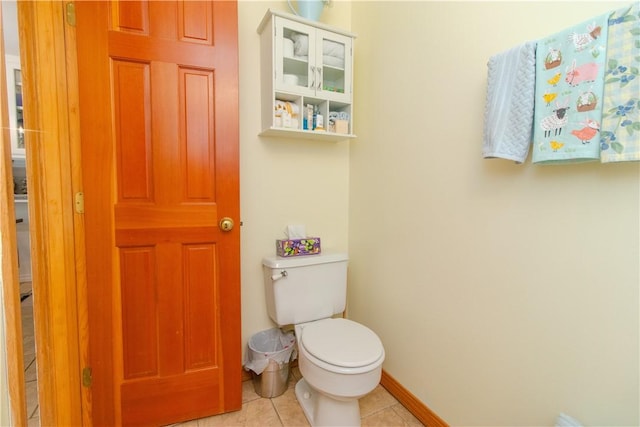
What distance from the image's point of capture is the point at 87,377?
1262 millimetres

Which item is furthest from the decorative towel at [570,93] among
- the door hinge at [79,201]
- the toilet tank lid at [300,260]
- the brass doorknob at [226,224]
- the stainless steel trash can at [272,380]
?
the door hinge at [79,201]

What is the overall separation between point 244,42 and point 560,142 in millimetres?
1557

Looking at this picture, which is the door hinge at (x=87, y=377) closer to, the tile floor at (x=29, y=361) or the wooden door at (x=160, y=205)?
the wooden door at (x=160, y=205)

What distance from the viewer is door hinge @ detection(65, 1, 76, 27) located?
45.8 inches

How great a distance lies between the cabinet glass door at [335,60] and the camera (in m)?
1.61

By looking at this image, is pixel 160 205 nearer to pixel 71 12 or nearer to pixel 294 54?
pixel 71 12

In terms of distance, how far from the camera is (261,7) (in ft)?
5.49

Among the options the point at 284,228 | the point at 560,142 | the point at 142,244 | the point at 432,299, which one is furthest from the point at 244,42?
the point at 432,299

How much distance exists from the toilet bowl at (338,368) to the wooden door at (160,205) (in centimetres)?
39

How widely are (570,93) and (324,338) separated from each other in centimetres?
125

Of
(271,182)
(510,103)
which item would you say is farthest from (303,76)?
(510,103)

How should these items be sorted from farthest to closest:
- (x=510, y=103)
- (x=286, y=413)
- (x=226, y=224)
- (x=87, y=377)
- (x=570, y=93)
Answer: (x=286, y=413)
(x=226, y=224)
(x=87, y=377)
(x=510, y=103)
(x=570, y=93)

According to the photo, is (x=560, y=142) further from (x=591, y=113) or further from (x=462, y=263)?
(x=462, y=263)

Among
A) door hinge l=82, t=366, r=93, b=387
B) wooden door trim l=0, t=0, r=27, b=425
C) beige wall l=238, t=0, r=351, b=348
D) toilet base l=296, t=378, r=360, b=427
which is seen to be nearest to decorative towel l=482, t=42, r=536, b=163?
Answer: beige wall l=238, t=0, r=351, b=348
